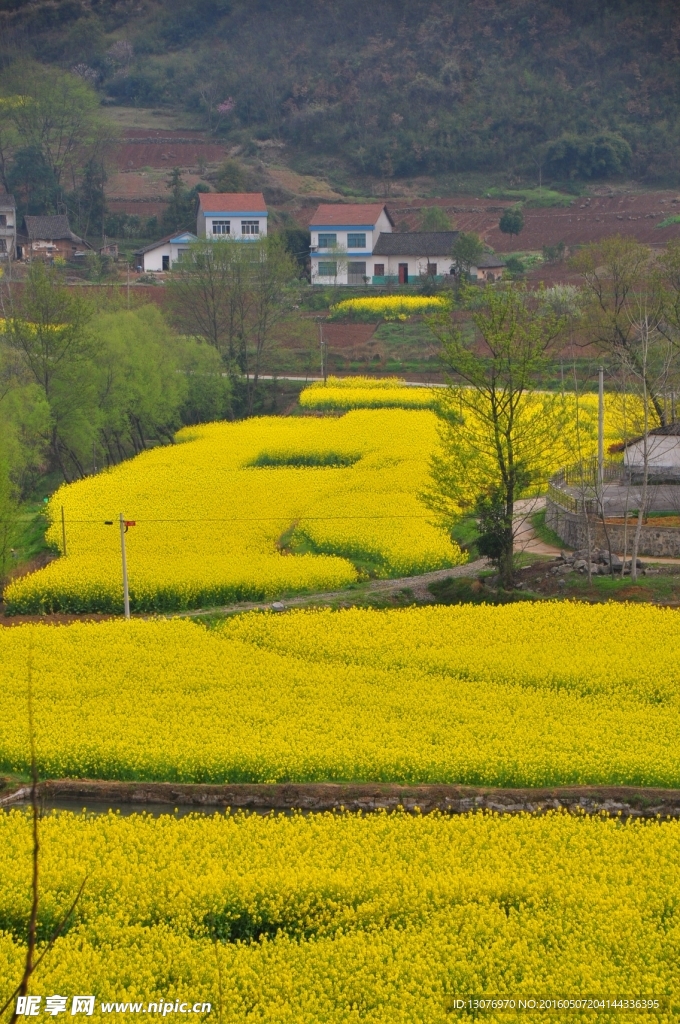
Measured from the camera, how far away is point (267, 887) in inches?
688

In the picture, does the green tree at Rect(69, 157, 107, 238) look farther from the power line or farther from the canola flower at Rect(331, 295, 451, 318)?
the power line

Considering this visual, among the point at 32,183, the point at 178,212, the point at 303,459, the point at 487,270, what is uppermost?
the point at 32,183

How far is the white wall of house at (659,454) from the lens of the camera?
3744cm

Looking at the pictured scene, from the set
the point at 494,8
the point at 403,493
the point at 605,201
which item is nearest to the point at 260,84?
the point at 494,8

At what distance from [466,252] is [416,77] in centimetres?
4187

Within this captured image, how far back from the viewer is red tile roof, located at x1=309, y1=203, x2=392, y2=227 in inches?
3248

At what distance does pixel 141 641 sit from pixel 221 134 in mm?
90191

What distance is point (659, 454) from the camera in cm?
3722

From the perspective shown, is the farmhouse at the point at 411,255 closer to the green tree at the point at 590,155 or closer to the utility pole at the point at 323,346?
the utility pole at the point at 323,346

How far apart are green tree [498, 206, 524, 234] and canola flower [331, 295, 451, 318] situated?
13262mm

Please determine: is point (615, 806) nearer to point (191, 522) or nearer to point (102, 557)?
point (102, 557)

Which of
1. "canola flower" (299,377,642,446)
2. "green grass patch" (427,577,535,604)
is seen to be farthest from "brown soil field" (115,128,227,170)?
"green grass patch" (427,577,535,604)

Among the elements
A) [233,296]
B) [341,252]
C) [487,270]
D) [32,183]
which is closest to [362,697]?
[233,296]

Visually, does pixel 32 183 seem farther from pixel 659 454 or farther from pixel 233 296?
pixel 659 454
